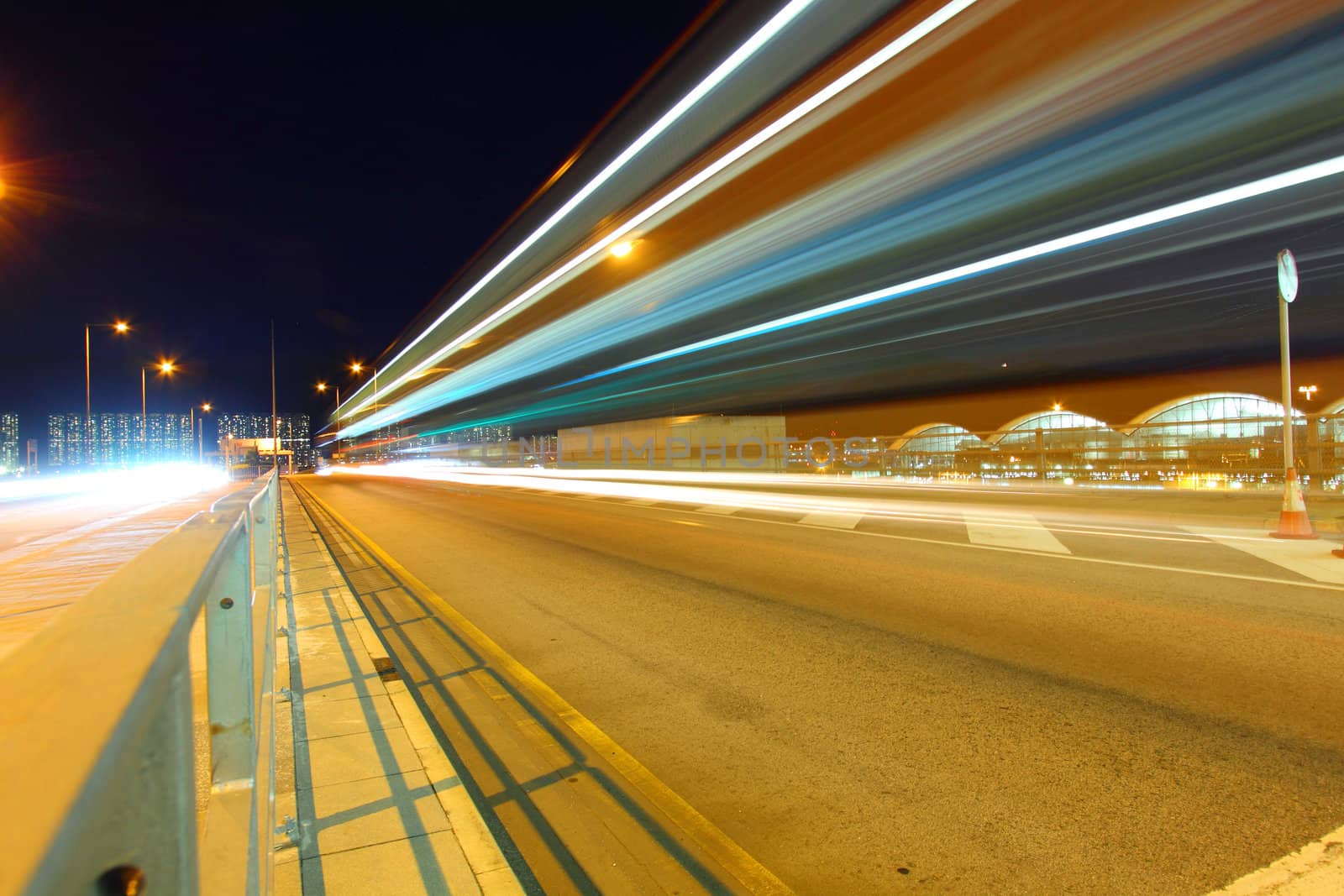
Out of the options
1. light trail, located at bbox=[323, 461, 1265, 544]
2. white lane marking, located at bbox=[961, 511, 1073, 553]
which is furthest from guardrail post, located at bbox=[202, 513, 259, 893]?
light trail, located at bbox=[323, 461, 1265, 544]

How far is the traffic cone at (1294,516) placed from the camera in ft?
33.7

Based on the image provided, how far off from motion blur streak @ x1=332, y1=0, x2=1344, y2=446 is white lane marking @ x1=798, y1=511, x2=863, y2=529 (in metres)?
6.48

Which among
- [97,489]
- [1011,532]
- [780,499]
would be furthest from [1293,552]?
[97,489]

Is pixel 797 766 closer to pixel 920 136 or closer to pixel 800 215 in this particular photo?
pixel 920 136

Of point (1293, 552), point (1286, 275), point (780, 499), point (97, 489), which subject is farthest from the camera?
point (780, 499)

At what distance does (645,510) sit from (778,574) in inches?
367

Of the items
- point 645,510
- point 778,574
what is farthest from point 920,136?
point 645,510

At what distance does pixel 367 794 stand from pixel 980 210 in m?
15.2

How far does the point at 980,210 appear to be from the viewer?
49.0 ft

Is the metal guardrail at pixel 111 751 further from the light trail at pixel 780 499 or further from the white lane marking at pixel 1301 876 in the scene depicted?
the light trail at pixel 780 499

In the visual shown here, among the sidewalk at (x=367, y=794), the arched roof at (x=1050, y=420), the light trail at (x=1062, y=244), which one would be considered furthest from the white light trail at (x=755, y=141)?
the arched roof at (x=1050, y=420)

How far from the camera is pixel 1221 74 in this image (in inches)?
404

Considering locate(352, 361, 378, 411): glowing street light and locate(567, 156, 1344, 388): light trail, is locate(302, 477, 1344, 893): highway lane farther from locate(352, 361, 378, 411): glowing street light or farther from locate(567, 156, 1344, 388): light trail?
locate(352, 361, 378, 411): glowing street light

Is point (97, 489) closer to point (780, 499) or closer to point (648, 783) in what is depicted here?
point (780, 499)
